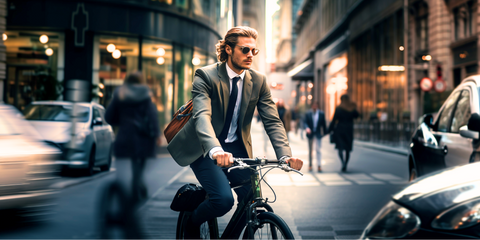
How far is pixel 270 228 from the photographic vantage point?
2943 millimetres

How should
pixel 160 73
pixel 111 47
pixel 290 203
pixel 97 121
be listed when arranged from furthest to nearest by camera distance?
pixel 160 73, pixel 111 47, pixel 97 121, pixel 290 203

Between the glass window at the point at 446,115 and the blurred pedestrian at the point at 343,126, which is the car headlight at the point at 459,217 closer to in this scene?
the glass window at the point at 446,115

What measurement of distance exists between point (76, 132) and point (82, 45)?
848 centimetres

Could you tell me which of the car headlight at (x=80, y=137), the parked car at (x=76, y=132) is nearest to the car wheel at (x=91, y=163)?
the parked car at (x=76, y=132)

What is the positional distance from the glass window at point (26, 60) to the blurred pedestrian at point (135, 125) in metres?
13.3

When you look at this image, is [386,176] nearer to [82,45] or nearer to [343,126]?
[343,126]

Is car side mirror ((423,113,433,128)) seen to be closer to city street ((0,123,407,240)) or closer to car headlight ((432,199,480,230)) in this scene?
city street ((0,123,407,240))

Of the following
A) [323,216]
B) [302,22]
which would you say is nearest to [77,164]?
[323,216]

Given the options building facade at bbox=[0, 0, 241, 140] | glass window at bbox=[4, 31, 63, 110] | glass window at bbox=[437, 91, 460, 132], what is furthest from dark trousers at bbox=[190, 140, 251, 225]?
glass window at bbox=[4, 31, 63, 110]

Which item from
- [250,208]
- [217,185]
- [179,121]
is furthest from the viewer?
[179,121]

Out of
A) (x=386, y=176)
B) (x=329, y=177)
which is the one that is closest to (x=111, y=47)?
(x=329, y=177)

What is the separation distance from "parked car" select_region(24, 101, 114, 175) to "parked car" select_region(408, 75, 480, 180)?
6.36 metres

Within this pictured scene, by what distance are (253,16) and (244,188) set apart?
4161 inches

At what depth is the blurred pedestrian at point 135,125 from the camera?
501 cm
